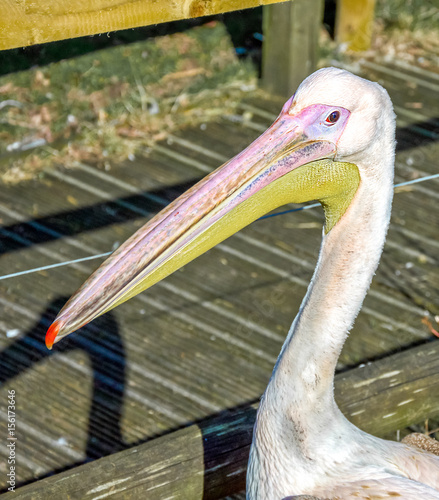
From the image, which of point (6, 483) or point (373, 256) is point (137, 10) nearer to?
point (373, 256)

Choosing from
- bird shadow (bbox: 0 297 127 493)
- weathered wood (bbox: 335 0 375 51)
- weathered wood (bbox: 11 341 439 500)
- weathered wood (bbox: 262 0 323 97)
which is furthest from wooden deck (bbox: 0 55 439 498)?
weathered wood (bbox: 335 0 375 51)

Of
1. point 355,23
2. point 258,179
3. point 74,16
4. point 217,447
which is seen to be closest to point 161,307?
point 217,447

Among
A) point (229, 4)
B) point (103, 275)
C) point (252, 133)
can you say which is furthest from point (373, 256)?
point (252, 133)

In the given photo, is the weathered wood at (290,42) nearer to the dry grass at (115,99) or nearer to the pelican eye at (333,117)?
the dry grass at (115,99)

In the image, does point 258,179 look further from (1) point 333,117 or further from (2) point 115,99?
(2) point 115,99

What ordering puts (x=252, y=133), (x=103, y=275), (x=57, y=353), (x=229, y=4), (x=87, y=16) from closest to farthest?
(x=103, y=275) → (x=87, y=16) → (x=229, y=4) → (x=57, y=353) → (x=252, y=133)

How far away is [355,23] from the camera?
5098 mm

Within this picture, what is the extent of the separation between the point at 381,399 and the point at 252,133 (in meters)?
2.29

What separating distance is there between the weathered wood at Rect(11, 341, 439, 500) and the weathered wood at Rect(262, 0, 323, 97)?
2.40 metres

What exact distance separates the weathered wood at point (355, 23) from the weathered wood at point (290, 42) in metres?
0.59

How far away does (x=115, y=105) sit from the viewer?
179 inches

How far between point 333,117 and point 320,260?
1.15 feet

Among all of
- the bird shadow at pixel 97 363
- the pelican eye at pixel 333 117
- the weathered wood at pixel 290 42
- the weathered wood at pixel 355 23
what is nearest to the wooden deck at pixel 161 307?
the bird shadow at pixel 97 363

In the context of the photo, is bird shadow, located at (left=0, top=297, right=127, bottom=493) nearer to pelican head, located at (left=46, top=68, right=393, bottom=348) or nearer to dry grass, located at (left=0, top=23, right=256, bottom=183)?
dry grass, located at (left=0, top=23, right=256, bottom=183)
